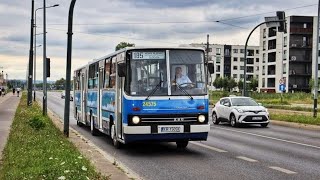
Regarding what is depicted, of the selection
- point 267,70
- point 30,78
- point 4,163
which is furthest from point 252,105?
point 267,70

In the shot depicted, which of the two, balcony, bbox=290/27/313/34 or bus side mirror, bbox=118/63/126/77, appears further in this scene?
balcony, bbox=290/27/313/34

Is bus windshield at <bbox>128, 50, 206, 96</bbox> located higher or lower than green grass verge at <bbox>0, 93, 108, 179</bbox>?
higher

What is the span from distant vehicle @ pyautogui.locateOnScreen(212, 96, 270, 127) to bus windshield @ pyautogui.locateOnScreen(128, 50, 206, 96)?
11.8 m

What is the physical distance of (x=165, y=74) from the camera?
13172 millimetres

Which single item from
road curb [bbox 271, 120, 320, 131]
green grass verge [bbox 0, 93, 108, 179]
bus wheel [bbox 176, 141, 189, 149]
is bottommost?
road curb [bbox 271, 120, 320, 131]

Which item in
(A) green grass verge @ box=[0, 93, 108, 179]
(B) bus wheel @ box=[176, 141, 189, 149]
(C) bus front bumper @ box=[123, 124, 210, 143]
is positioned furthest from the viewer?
(B) bus wheel @ box=[176, 141, 189, 149]

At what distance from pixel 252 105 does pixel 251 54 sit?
12382 cm

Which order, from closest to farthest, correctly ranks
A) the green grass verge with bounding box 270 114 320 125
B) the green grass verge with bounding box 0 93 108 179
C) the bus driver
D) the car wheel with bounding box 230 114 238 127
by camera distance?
the green grass verge with bounding box 0 93 108 179 < the bus driver < the car wheel with bounding box 230 114 238 127 < the green grass verge with bounding box 270 114 320 125

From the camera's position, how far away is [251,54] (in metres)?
147

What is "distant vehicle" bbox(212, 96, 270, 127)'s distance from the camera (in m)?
24.7

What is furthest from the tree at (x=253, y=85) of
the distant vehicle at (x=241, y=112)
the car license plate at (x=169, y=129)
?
the car license plate at (x=169, y=129)

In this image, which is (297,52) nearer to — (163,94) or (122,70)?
(163,94)

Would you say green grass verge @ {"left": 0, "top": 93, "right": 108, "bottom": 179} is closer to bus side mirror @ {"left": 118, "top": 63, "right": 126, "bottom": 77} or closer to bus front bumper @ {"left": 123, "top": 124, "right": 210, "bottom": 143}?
bus front bumper @ {"left": 123, "top": 124, "right": 210, "bottom": 143}

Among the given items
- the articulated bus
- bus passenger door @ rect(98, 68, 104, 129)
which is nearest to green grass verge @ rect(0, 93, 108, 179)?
the articulated bus
